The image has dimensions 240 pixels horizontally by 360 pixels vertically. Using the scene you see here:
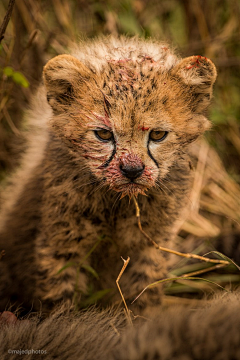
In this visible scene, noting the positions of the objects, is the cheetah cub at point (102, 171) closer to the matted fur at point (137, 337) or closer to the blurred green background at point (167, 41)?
the matted fur at point (137, 337)

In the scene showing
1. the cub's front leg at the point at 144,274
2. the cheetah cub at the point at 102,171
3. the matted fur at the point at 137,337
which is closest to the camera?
the matted fur at the point at 137,337

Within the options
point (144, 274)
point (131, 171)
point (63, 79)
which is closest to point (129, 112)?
point (131, 171)

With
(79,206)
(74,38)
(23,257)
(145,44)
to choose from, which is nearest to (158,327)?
(79,206)

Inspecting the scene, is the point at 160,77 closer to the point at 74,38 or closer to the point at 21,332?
the point at 21,332

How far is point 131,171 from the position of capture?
2289mm

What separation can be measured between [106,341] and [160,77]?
1.56m

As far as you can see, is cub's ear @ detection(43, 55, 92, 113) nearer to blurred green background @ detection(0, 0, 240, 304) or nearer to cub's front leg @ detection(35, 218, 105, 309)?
cub's front leg @ detection(35, 218, 105, 309)

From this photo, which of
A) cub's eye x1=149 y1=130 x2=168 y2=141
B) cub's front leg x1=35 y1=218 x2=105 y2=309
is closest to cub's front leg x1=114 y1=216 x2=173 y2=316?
cub's front leg x1=35 y1=218 x2=105 y2=309

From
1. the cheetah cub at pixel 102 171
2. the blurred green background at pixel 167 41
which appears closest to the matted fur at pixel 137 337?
the cheetah cub at pixel 102 171

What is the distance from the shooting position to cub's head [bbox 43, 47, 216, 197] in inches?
93.4

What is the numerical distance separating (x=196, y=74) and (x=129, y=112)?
586mm

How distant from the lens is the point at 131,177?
233 cm

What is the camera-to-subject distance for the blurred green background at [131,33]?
172 inches

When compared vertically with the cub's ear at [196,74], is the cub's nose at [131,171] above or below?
below
